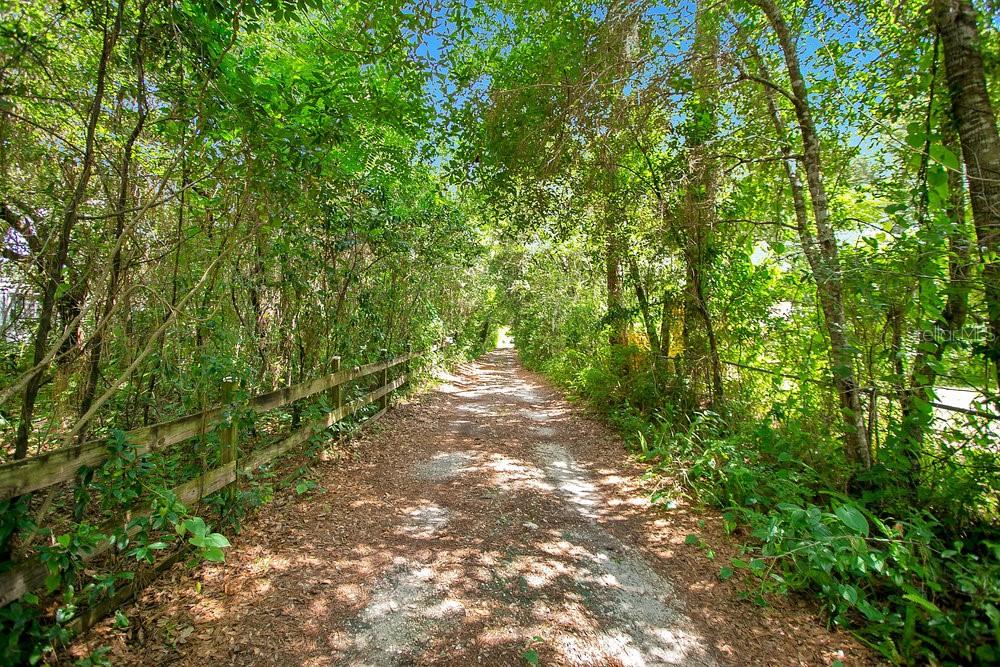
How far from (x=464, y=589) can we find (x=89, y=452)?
2.52 m

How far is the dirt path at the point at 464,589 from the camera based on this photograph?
2.67m

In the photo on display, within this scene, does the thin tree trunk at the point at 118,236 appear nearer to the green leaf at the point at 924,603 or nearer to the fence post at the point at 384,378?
the fence post at the point at 384,378

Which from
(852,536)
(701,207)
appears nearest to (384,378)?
(701,207)

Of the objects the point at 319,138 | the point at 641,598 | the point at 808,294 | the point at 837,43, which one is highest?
the point at 837,43

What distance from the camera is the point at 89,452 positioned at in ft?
8.03

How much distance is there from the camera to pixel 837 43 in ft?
16.4

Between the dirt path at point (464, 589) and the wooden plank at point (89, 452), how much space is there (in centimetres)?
101

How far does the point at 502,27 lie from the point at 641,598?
23.2 ft

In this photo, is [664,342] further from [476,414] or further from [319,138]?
[319,138]

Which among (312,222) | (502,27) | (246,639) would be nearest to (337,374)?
(312,222)

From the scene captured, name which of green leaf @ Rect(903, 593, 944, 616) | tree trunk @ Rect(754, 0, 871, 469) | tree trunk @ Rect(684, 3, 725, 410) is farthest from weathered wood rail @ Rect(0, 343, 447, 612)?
tree trunk @ Rect(754, 0, 871, 469)

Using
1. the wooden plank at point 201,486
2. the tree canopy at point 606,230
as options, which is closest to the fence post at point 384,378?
the tree canopy at point 606,230

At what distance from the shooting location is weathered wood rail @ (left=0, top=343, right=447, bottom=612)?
2119mm

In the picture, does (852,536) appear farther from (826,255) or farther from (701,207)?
(701,207)
